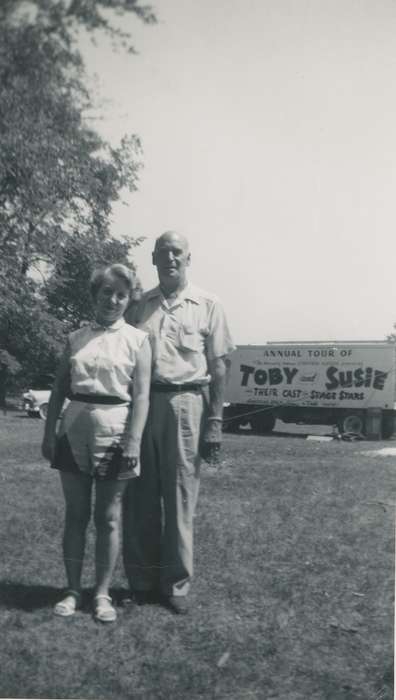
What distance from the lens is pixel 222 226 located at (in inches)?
127

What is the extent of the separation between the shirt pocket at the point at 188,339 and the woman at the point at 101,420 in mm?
158

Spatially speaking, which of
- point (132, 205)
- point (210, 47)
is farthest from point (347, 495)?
point (210, 47)

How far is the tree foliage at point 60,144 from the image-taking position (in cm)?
299

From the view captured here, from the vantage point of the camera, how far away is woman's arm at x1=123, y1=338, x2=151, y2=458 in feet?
7.98

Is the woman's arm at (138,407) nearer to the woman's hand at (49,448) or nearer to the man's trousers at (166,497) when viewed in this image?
the man's trousers at (166,497)

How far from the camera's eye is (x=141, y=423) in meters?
2.45

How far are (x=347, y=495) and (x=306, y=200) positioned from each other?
9.37 ft

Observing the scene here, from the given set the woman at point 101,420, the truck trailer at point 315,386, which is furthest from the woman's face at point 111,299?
the truck trailer at point 315,386

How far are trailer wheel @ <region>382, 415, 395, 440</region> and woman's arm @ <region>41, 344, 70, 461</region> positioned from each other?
1163cm

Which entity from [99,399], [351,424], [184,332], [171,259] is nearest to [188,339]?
[184,332]

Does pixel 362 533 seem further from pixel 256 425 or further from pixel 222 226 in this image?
pixel 256 425

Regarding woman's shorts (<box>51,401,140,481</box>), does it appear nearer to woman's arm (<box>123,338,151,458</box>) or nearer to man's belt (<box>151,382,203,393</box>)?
woman's arm (<box>123,338,151,458</box>)

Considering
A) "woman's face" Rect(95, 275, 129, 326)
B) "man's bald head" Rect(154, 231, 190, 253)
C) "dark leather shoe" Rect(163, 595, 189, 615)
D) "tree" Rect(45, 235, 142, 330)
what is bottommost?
"dark leather shoe" Rect(163, 595, 189, 615)

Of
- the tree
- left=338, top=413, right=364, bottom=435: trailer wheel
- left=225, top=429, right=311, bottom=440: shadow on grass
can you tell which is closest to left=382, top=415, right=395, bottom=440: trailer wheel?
left=338, top=413, right=364, bottom=435: trailer wheel
